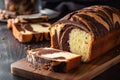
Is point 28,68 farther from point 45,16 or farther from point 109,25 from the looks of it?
point 45,16

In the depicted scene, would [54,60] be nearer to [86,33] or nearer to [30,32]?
[86,33]

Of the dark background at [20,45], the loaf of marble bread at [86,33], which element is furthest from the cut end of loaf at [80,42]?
the dark background at [20,45]

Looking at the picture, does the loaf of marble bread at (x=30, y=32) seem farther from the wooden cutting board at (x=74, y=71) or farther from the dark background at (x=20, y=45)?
the wooden cutting board at (x=74, y=71)

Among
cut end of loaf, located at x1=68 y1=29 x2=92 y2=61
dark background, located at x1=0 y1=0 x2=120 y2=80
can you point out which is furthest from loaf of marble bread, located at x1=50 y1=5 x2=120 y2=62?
dark background, located at x1=0 y1=0 x2=120 y2=80

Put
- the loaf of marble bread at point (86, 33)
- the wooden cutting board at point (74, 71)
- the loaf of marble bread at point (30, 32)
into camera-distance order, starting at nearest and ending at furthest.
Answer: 1. the wooden cutting board at point (74, 71)
2. the loaf of marble bread at point (86, 33)
3. the loaf of marble bread at point (30, 32)

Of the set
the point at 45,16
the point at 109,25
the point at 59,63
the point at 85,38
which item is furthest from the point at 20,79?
the point at 45,16
